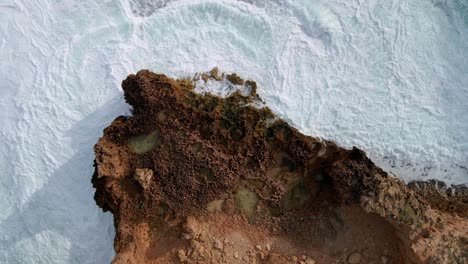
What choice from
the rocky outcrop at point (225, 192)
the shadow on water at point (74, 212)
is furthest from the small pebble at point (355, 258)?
the shadow on water at point (74, 212)

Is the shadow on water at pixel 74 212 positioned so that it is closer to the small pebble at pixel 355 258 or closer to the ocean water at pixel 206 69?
the ocean water at pixel 206 69

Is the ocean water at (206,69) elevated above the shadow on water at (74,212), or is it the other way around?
Answer: the ocean water at (206,69)

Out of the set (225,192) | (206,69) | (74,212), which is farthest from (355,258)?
(74,212)

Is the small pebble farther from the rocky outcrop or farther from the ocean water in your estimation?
the ocean water

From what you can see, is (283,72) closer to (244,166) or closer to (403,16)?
(244,166)

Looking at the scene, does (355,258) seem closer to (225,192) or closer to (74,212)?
(225,192)

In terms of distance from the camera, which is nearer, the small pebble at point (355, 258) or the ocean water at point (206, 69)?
the small pebble at point (355, 258)
